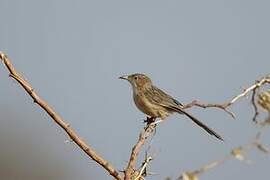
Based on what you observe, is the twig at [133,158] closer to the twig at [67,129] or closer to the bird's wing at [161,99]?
the twig at [67,129]

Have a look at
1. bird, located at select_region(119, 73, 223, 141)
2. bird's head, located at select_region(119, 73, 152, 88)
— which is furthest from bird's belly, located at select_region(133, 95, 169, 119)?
bird's head, located at select_region(119, 73, 152, 88)

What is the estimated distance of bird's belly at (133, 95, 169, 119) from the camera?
4710mm

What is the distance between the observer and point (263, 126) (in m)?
0.87

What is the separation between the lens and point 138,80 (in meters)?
5.74

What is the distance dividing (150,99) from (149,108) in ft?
0.68

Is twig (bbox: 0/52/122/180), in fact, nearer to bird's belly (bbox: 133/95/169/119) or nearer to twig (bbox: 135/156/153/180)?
twig (bbox: 135/156/153/180)

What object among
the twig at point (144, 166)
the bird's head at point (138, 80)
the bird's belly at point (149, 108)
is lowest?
the twig at point (144, 166)

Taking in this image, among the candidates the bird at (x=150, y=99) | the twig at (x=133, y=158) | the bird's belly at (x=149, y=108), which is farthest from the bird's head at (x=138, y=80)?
the twig at (x=133, y=158)

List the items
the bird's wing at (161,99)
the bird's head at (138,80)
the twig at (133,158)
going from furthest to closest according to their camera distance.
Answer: the bird's head at (138,80) → the bird's wing at (161,99) → the twig at (133,158)

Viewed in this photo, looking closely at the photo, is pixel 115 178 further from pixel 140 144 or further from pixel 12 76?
pixel 12 76

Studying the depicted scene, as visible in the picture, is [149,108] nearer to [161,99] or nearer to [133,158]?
[161,99]

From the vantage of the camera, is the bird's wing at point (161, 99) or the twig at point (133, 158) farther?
the bird's wing at point (161, 99)

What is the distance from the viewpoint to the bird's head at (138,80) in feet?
18.5

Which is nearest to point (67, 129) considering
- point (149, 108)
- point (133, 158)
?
point (133, 158)
